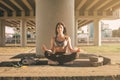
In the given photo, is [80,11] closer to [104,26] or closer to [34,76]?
[34,76]

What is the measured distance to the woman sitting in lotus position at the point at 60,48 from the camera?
10.2 m

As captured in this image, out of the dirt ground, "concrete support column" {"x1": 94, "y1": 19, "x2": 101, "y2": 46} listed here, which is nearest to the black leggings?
the dirt ground

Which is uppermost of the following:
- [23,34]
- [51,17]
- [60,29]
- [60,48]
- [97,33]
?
[97,33]

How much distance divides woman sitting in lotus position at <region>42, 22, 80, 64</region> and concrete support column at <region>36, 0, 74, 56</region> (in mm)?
4900

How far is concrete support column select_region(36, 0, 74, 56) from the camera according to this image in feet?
49.9

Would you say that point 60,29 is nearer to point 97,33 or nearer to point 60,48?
point 60,48

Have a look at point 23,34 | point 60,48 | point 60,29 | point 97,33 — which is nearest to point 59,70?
point 60,48

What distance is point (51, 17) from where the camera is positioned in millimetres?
15625

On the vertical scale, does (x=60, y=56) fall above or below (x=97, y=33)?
below

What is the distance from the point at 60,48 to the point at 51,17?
5.61 meters

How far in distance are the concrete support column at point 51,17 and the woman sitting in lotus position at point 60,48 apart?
4900 millimetres

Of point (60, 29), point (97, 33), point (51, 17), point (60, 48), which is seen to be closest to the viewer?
point (60, 29)

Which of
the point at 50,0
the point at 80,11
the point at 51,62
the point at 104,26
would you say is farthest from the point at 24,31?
the point at 104,26

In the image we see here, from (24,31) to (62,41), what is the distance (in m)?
48.0
